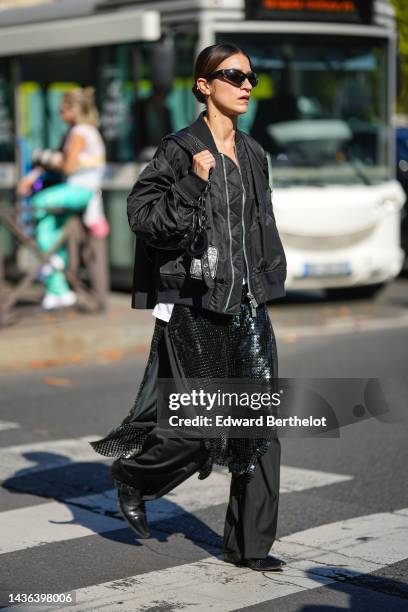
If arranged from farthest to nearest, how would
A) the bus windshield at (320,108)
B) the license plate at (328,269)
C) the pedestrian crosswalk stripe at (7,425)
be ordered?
1. the bus windshield at (320,108)
2. the license plate at (328,269)
3. the pedestrian crosswalk stripe at (7,425)

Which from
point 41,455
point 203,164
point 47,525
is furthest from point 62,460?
point 203,164

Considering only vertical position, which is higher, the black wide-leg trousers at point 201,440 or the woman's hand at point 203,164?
the woman's hand at point 203,164

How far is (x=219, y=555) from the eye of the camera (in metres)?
5.48

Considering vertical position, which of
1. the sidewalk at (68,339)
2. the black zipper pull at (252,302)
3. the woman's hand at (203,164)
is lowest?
the sidewalk at (68,339)

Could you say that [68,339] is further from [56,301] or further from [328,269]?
[328,269]

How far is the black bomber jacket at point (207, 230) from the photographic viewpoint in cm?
491

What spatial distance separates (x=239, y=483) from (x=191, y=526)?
0.84 m

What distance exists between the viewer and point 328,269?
13188mm

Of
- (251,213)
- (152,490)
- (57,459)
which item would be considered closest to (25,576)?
(152,490)

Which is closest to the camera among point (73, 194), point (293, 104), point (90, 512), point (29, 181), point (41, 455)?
point (90, 512)

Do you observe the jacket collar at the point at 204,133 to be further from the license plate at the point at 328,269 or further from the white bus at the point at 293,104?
the license plate at the point at 328,269

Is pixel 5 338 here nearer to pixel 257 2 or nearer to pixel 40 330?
pixel 40 330

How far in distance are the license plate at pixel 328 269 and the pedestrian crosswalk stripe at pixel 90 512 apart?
20.5ft

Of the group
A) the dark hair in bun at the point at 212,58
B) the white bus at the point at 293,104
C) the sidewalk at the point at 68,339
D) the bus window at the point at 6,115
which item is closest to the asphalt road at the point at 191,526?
the dark hair in bun at the point at 212,58
